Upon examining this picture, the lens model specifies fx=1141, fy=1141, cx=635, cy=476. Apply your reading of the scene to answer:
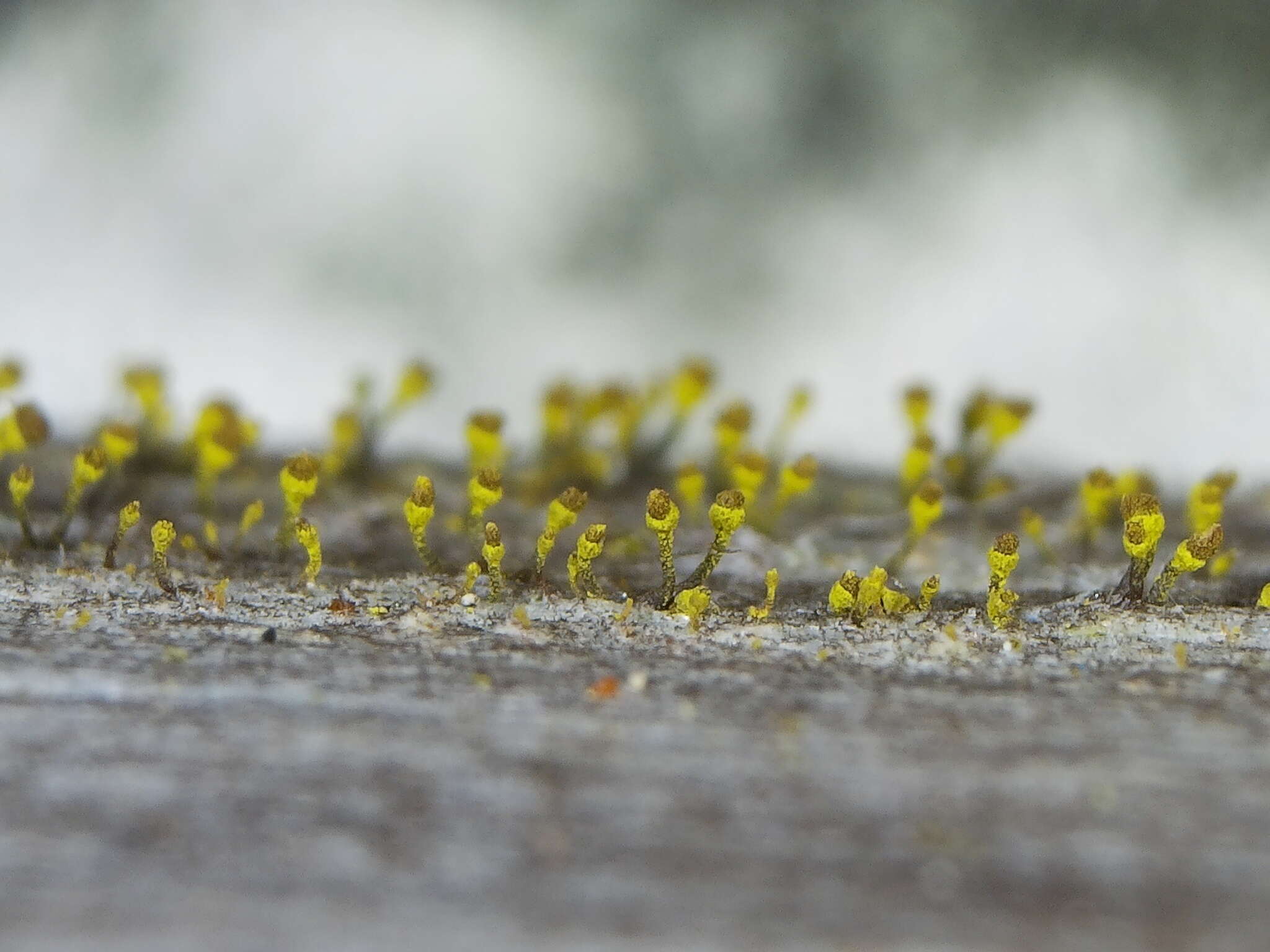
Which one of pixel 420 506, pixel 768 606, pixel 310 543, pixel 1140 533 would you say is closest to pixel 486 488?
pixel 420 506

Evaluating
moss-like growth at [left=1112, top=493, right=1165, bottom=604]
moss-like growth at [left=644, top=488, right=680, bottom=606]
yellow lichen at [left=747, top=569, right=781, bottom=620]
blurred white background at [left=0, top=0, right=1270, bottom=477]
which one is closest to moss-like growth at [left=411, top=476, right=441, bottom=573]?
moss-like growth at [left=644, top=488, right=680, bottom=606]

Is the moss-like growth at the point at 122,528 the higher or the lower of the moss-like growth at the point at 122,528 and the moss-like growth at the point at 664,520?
the lower

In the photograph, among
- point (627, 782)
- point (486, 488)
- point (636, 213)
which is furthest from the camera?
point (636, 213)

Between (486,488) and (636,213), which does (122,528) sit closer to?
(486,488)

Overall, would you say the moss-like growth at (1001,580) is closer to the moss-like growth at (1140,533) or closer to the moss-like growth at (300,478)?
the moss-like growth at (1140,533)

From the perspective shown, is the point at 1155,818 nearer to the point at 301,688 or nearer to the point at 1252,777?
the point at 1252,777

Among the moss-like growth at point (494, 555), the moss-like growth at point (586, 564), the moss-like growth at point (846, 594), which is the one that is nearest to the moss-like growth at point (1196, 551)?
the moss-like growth at point (846, 594)

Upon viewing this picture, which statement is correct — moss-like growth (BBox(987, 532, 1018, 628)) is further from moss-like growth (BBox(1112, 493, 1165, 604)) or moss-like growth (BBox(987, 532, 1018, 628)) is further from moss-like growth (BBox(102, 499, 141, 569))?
moss-like growth (BBox(102, 499, 141, 569))
